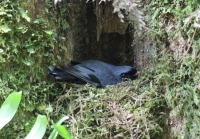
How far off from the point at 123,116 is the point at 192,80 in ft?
1.53

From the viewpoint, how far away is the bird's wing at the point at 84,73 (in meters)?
2.09

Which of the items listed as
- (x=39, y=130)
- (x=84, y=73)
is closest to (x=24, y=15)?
(x=84, y=73)

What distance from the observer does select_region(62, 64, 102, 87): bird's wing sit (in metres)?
2.09

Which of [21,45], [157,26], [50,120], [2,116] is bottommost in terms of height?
[50,120]

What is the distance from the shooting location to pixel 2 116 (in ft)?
4.10

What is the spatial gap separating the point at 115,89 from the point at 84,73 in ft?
0.96

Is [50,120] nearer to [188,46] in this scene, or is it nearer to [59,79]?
[59,79]

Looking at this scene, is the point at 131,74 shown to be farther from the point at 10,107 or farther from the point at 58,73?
the point at 10,107

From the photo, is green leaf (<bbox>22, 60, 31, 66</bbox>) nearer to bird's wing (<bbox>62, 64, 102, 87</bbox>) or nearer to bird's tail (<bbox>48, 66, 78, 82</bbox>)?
bird's tail (<bbox>48, 66, 78, 82</bbox>)

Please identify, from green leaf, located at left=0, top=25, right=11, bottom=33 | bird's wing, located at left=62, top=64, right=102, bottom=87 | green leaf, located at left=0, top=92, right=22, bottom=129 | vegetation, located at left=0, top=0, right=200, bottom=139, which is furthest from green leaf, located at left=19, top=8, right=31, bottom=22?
green leaf, located at left=0, top=92, right=22, bottom=129

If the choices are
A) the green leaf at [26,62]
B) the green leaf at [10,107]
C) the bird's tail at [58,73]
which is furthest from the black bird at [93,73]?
the green leaf at [10,107]

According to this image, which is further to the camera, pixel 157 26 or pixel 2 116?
A: pixel 157 26

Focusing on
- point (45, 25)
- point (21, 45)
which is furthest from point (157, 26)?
point (21, 45)

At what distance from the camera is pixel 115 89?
6.63 feet
